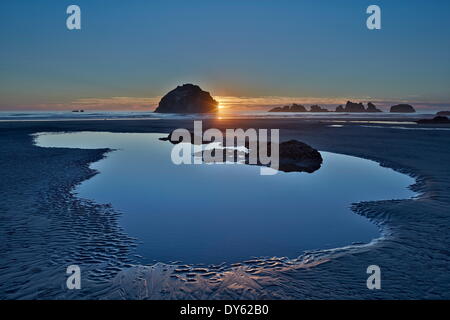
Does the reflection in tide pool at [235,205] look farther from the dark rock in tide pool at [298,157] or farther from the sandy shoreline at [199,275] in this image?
the dark rock in tide pool at [298,157]

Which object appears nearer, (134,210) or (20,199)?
(134,210)

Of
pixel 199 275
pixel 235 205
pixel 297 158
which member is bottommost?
pixel 199 275

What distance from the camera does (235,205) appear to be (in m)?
10.8

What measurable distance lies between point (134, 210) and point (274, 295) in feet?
20.0

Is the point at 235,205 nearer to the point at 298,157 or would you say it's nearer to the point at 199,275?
the point at 199,275

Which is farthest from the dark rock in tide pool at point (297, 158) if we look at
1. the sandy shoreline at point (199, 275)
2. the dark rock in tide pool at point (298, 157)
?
the sandy shoreline at point (199, 275)

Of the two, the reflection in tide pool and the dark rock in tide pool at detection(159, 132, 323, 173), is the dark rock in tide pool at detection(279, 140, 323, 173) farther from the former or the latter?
the reflection in tide pool

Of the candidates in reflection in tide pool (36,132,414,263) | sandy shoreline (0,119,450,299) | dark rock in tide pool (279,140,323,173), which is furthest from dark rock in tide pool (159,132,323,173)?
sandy shoreline (0,119,450,299)

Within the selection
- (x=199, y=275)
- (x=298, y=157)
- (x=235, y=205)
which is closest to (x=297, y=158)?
(x=298, y=157)

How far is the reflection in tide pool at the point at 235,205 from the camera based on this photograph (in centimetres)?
748

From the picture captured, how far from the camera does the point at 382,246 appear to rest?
739 centimetres
